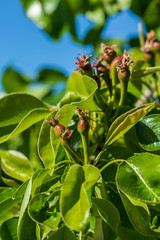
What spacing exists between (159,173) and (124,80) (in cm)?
26

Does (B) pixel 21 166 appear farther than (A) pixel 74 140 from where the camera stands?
Yes

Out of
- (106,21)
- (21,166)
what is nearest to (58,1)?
(106,21)

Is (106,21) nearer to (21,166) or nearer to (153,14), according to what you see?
(153,14)

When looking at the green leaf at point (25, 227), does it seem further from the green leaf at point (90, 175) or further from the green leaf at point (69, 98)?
the green leaf at point (69, 98)

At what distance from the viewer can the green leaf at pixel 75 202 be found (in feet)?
A: 1.92

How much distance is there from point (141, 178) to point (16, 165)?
0.46 m

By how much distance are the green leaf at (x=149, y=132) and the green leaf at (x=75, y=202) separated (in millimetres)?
185

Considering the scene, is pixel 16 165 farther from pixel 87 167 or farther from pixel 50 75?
pixel 50 75

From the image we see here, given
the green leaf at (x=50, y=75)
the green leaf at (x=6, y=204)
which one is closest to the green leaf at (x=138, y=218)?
the green leaf at (x=6, y=204)

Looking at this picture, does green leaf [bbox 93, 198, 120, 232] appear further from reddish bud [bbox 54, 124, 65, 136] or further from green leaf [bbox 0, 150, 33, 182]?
green leaf [bbox 0, 150, 33, 182]

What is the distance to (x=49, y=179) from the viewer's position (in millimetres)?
799

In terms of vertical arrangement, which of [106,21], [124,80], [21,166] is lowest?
[106,21]

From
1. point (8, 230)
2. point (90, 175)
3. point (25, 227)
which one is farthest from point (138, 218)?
point (8, 230)

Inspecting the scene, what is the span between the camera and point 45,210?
0.78 metres
